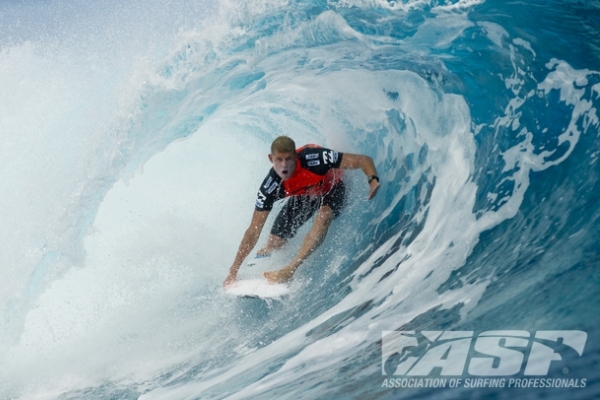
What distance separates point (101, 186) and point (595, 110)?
4469mm

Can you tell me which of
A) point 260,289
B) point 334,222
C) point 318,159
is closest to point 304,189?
point 318,159

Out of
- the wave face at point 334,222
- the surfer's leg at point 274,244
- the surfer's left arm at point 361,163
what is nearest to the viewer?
the wave face at point 334,222

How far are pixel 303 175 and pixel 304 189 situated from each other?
Result: 0.19m

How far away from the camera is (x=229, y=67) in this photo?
20.8 ft

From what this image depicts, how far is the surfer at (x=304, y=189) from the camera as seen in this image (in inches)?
206

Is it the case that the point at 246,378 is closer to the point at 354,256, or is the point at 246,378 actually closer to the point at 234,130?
the point at 354,256

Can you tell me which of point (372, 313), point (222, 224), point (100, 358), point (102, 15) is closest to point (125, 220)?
point (222, 224)

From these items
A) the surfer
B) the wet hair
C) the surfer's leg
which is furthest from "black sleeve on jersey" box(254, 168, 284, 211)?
the surfer's leg

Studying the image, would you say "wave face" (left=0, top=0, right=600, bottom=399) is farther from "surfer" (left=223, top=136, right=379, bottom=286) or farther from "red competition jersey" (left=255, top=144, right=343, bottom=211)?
"red competition jersey" (left=255, top=144, right=343, bottom=211)

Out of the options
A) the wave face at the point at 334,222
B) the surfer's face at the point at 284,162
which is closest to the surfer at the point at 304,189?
the surfer's face at the point at 284,162

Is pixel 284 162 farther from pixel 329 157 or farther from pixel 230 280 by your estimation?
pixel 230 280

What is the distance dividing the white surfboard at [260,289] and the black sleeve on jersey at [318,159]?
107 cm

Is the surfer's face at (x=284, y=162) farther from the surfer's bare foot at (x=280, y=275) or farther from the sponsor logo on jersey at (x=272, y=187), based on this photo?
the surfer's bare foot at (x=280, y=275)

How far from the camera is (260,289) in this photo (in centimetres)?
515
